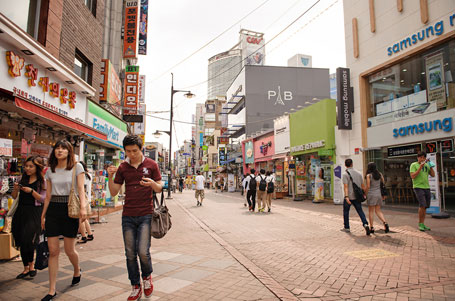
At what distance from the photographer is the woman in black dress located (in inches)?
165

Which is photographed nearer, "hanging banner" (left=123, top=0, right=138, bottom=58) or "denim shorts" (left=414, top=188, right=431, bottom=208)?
"denim shorts" (left=414, top=188, right=431, bottom=208)

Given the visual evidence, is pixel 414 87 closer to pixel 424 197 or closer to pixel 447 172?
pixel 447 172

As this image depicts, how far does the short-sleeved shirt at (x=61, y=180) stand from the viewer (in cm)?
356

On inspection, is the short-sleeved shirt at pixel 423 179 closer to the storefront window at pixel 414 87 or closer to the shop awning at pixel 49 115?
Answer: the storefront window at pixel 414 87

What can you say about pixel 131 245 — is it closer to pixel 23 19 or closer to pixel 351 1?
pixel 23 19

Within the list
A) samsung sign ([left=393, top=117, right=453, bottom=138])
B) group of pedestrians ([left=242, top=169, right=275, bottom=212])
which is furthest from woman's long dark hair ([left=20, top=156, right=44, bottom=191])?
samsung sign ([left=393, top=117, right=453, bottom=138])

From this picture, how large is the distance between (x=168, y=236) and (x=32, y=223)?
3434 mm

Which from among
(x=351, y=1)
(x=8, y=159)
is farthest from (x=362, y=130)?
(x=8, y=159)

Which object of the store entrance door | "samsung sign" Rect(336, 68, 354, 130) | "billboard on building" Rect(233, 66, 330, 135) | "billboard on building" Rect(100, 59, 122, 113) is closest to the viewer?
the store entrance door

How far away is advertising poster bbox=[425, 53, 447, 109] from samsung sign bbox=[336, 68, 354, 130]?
3.75 meters

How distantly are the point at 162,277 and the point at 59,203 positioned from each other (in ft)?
5.54

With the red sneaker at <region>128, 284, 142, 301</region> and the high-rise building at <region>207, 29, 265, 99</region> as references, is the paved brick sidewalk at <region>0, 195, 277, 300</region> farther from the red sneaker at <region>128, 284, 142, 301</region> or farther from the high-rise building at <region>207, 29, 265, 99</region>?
the high-rise building at <region>207, 29, 265, 99</region>

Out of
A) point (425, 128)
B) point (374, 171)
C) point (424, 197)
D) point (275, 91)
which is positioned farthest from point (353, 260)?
point (275, 91)

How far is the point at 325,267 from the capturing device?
4492 mm
